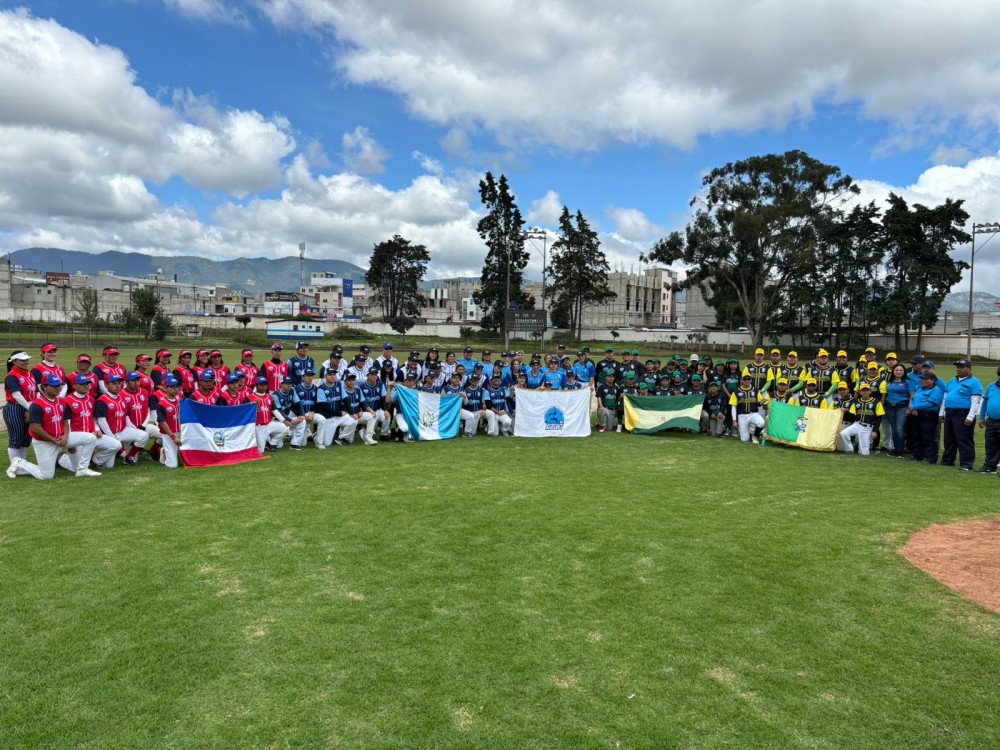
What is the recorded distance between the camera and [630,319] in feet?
361

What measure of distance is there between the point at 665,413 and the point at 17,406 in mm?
12034

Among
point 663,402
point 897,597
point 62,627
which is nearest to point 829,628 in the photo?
point 897,597

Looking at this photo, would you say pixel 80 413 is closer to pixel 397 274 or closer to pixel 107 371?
A: pixel 107 371

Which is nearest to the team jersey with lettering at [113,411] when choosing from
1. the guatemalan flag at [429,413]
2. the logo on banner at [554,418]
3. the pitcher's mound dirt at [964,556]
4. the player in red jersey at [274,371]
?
the player in red jersey at [274,371]

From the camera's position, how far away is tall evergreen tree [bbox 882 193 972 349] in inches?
2218

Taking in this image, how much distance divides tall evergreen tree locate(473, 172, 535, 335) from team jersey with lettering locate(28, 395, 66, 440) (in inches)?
1937

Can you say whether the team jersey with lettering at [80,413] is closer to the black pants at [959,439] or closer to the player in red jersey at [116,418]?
the player in red jersey at [116,418]

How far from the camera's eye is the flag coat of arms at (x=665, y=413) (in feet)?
Result: 46.7

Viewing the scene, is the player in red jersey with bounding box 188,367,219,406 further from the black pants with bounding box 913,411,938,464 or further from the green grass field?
the black pants with bounding box 913,411,938,464

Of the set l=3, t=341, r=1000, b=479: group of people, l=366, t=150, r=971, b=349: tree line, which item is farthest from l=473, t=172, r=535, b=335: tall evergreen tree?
l=3, t=341, r=1000, b=479: group of people

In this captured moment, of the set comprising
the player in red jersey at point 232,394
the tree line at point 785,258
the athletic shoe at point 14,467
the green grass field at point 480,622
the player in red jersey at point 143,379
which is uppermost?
the tree line at point 785,258

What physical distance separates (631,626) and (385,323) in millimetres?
76520

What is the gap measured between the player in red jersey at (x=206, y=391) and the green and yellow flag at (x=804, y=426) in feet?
36.0

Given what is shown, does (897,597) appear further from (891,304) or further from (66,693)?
(891,304)
